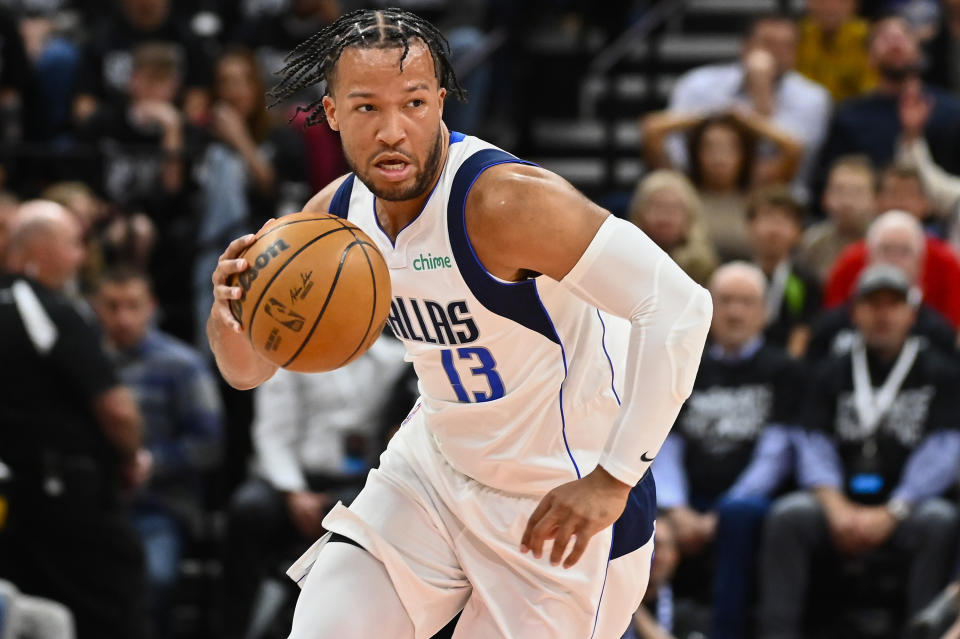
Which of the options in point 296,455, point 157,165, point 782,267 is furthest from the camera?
point 157,165

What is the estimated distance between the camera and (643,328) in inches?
147

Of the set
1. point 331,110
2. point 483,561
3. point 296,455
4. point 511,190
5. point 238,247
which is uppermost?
point 331,110

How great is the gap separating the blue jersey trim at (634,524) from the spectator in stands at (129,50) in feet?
23.3

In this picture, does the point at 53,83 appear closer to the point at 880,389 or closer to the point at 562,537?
the point at 880,389

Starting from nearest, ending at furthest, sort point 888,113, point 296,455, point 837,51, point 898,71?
point 296,455
point 898,71
point 888,113
point 837,51

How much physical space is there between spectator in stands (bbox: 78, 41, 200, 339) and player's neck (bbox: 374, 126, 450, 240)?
18.4 ft

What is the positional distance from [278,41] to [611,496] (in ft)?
25.9

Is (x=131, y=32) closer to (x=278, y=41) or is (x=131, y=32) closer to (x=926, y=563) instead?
(x=278, y=41)

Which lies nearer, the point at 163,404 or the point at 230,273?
the point at 230,273

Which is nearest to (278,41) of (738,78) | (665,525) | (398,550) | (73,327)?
(738,78)

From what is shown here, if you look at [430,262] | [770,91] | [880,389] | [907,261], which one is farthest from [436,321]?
[770,91]

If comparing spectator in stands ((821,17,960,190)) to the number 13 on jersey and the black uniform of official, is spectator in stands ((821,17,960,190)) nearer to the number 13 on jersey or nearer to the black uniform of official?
the black uniform of official

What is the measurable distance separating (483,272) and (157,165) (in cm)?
632

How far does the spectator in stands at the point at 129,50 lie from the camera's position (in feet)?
34.8
